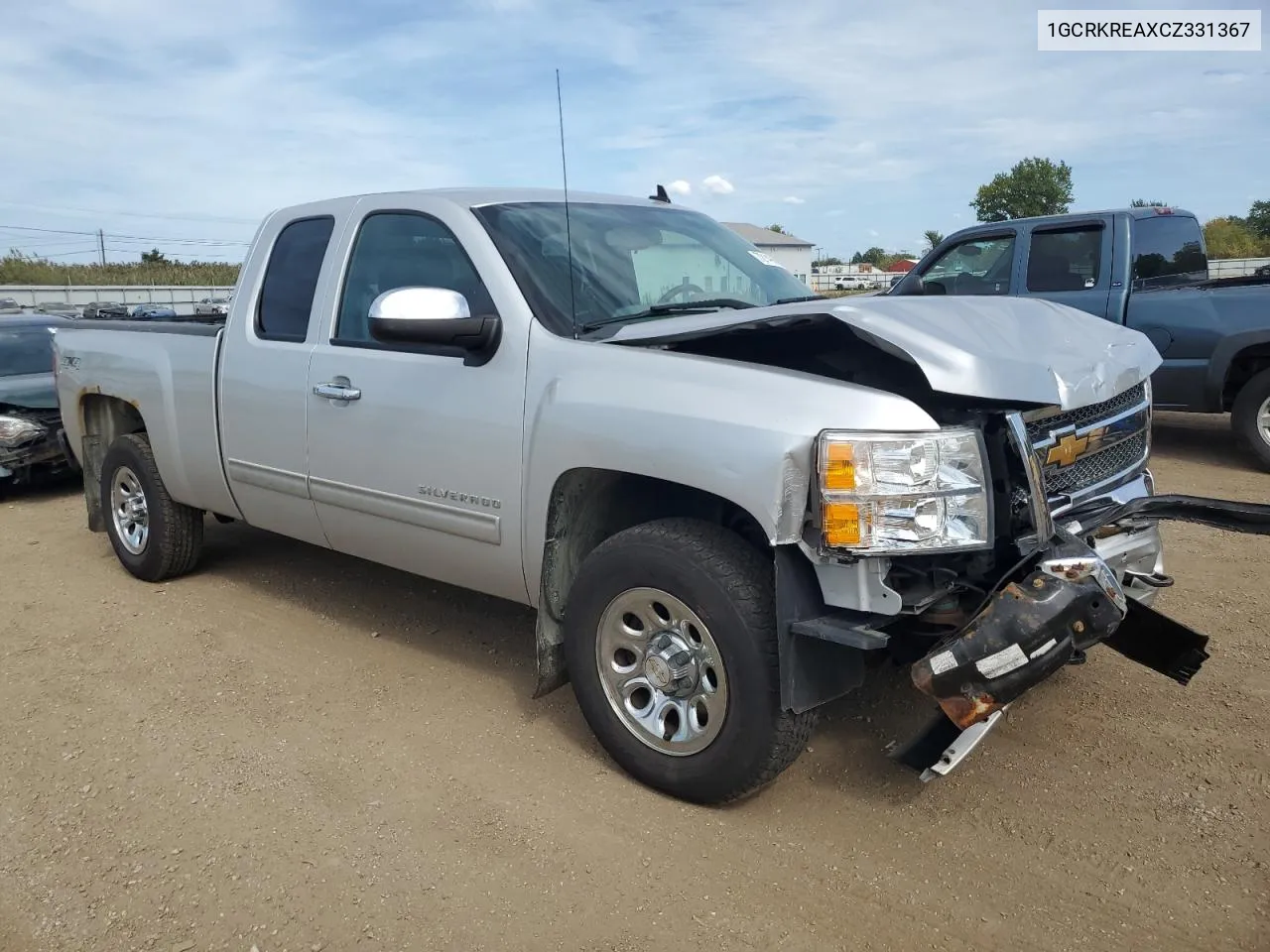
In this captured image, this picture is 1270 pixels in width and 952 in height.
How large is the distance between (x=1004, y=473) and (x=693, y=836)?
4.61 feet

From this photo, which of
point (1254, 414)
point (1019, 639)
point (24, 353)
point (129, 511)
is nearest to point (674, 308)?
point (1019, 639)

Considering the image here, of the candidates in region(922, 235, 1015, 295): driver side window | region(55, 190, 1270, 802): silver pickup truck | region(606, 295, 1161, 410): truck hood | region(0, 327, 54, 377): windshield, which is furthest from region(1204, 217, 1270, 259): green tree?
region(55, 190, 1270, 802): silver pickup truck

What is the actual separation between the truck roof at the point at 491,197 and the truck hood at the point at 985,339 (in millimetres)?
908

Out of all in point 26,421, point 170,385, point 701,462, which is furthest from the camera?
point 26,421

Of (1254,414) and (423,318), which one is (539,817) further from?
(1254,414)

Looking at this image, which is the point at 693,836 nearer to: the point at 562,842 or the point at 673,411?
the point at 562,842

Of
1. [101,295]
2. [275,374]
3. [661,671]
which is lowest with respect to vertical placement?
[661,671]

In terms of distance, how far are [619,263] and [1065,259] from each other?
5544 mm

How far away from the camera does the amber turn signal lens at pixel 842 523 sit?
2.66 m

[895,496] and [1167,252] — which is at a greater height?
[1167,252]

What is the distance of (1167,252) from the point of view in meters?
8.17

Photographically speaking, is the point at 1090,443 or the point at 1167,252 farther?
the point at 1167,252

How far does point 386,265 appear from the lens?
416cm

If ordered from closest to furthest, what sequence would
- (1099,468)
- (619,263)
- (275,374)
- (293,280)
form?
(1099,468) → (619,263) → (275,374) → (293,280)
